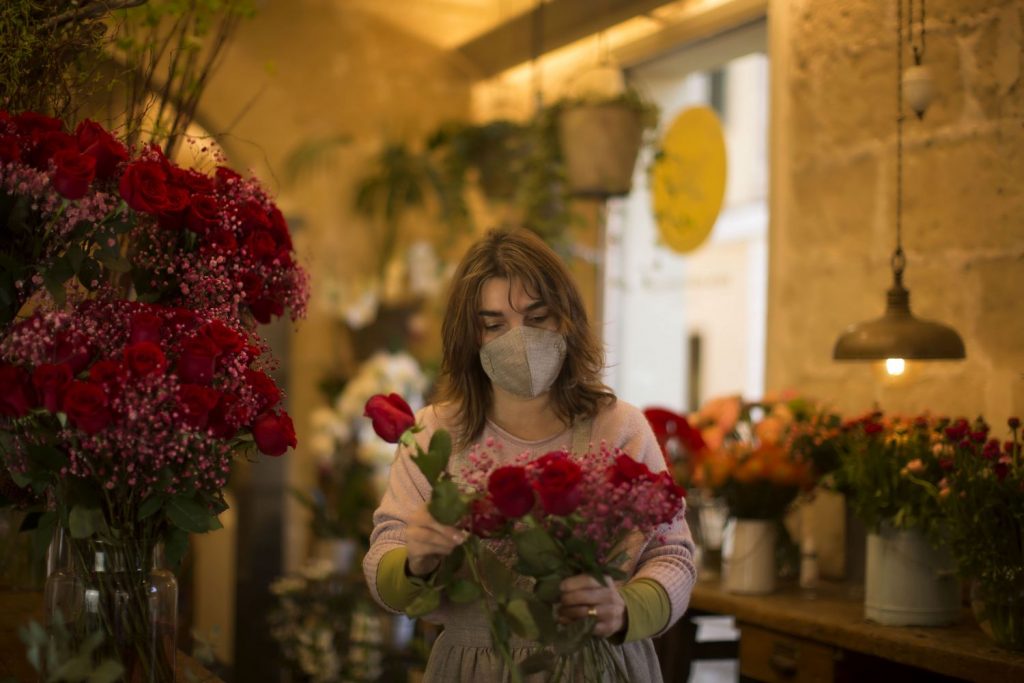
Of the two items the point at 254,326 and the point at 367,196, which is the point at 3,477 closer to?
the point at 254,326

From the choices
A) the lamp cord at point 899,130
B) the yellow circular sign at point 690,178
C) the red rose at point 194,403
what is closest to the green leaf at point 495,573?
the red rose at point 194,403

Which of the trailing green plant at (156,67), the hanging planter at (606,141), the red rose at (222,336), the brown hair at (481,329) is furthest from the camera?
the hanging planter at (606,141)

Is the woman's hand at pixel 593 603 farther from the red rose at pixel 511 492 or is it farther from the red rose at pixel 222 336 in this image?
the red rose at pixel 222 336

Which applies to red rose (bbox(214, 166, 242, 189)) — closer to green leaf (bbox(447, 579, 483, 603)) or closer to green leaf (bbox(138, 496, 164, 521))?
green leaf (bbox(138, 496, 164, 521))

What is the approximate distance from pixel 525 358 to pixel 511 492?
43 cm

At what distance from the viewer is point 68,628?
4.72ft

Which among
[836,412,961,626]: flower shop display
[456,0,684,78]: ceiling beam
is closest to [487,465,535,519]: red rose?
[836,412,961,626]: flower shop display

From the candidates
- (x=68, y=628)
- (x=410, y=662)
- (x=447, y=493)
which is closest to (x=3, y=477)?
(x=68, y=628)

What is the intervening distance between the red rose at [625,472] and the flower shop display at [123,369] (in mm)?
449

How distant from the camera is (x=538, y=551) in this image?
1.28 m

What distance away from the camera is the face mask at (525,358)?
5.41ft

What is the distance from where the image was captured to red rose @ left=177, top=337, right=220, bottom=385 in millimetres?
1360

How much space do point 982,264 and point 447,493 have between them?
5.59ft

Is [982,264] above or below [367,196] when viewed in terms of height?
below
